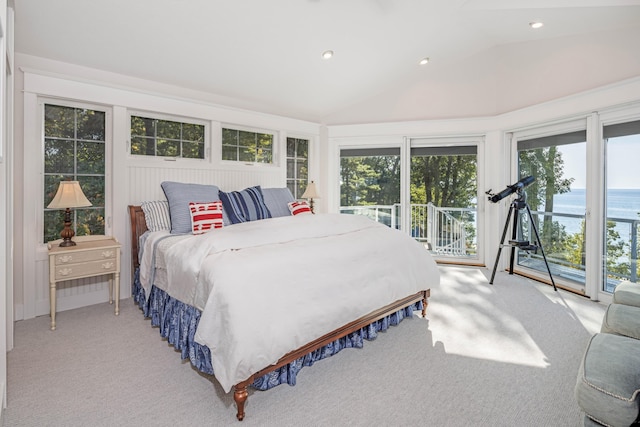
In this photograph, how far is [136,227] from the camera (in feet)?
10.7

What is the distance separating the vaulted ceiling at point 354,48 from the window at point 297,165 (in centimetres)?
43

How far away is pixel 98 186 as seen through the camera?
3268 mm

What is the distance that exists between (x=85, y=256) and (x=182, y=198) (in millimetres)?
911

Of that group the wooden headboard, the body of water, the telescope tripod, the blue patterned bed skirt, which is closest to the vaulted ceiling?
the body of water

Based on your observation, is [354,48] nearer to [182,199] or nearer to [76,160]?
[182,199]

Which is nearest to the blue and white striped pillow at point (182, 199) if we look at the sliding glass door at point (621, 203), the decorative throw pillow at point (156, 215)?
the decorative throw pillow at point (156, 215)

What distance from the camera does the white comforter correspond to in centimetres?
168

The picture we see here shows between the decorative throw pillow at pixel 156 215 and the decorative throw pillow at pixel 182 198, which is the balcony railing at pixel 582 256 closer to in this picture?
the decorative throw pillow at pixel 182 198

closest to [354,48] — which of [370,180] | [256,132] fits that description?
[256,132]

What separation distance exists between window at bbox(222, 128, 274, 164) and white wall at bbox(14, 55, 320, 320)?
0.12 meters

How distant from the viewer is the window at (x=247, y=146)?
420 cm

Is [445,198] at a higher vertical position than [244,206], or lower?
higher

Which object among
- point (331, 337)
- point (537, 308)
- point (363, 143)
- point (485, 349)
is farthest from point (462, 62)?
point (331, 337)

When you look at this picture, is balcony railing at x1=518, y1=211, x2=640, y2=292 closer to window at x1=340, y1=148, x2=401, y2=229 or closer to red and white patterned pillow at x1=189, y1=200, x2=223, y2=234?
window at x1=340, y1=148, x2=401, y2=229
